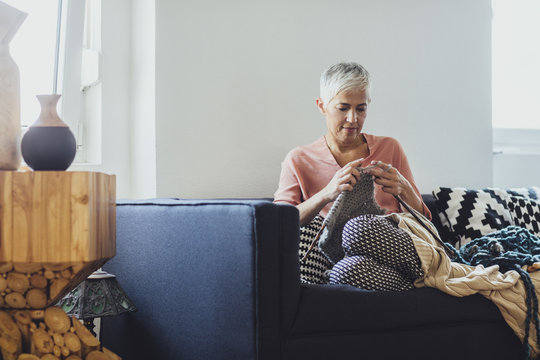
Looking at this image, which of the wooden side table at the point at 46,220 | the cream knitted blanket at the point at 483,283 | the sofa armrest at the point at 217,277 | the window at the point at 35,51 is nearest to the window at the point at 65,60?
the window at the point at 35,51

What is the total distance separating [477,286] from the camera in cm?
167

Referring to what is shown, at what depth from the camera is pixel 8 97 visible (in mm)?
1447

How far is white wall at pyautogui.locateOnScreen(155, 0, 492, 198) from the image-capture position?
245cm

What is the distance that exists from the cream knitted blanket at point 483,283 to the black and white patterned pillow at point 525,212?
0.83m

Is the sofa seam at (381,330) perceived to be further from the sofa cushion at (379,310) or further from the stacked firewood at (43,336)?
the stacked firewood at (43,336)

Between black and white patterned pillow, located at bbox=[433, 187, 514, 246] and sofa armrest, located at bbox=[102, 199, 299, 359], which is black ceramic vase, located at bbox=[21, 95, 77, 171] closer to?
sofa armrest, located at bbox=[102, 199, 299, 359]

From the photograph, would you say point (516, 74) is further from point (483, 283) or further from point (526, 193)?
point (483, 283)

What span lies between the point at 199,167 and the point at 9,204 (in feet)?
3.88

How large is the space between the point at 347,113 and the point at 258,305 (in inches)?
41.1

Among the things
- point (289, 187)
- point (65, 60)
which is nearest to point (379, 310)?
point (289, 187)

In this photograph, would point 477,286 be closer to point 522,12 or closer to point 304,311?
point 304,311

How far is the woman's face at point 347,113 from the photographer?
2.20 meters

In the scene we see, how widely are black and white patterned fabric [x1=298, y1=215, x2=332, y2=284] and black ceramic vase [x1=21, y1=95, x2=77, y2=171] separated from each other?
819 mm

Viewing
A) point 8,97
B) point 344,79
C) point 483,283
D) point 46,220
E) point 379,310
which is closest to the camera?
point 46,220
